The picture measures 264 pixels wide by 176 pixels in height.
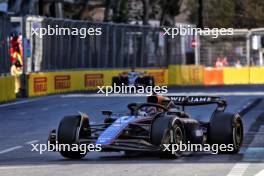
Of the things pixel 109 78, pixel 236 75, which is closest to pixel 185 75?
pixel 236 75

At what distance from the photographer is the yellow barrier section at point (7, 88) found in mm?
32594

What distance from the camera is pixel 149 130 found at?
45.6 feet

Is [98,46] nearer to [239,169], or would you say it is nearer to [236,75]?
[236,75]

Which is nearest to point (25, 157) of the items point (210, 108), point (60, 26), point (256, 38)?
point (210, 108)

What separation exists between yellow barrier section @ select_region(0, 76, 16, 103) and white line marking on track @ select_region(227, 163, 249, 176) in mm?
20214

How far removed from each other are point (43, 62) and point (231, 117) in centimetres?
2533

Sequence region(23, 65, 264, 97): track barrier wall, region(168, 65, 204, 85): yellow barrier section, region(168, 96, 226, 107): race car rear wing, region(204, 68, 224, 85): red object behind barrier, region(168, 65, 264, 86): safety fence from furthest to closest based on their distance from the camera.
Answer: region(204, 68, 224, 85): red object behind barrier, region(168, 65, 264, 86): safety fence, region(168, 65, 204, 85): yellow barrier section, region(23, 65, 264, 97): track barrier wall, region(168, 96, 226, 107): race car rear wing

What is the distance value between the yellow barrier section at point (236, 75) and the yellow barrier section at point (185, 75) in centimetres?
145

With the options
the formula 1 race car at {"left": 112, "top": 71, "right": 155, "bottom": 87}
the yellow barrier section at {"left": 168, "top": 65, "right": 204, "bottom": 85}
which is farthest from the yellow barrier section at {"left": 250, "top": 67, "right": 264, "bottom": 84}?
the formula 1 race car at {"left": 112, "top": 71, "right": 155, "bottom": 87}

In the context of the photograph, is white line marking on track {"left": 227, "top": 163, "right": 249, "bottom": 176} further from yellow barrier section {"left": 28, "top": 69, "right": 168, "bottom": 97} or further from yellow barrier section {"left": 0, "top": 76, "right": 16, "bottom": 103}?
yellow barrier section {"left": 28, "top": 69, "right": 168, "bottom": 97}

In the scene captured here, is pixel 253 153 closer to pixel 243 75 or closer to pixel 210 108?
pixel 210 108

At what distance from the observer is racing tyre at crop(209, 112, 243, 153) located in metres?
14.6

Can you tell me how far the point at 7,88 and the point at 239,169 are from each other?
2165cm

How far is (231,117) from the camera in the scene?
48.7 feet
